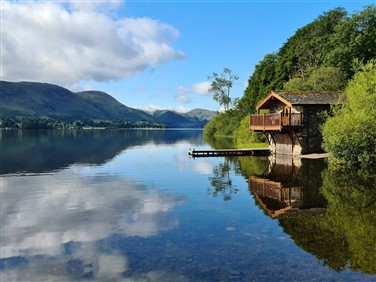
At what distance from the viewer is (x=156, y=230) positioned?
1578cm

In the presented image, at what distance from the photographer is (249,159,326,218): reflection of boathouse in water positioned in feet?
63.9

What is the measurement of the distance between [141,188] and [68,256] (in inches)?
551

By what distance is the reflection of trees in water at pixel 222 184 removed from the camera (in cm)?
2432

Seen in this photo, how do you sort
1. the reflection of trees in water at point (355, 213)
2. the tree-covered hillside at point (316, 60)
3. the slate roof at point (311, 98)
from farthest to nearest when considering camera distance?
the tree-covered hillside at point (316, 60), the slate roof at point (311, 98), the reflection of trees in water at point (355, 213)

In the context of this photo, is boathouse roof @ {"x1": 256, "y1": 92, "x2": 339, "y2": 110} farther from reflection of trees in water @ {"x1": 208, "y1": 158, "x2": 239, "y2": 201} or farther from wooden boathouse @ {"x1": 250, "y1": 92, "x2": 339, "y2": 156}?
reflection of trees in water @ {"x1": 208, "y1": 158, "x2": 239, "y2": 201}

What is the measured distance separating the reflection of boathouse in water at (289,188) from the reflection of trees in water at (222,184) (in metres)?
1.51

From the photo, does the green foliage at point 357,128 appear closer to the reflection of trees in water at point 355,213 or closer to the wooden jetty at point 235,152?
the reflection of trees in water at point 355,213

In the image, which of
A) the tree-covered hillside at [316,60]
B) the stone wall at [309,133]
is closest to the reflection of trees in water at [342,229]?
the stone wall at [309,133]

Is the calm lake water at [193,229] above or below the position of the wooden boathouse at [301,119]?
below

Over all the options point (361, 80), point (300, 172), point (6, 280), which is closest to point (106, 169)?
point (300, 172)

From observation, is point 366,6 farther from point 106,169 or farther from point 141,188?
point 141,188

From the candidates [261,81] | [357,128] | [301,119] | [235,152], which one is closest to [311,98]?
[301,119]

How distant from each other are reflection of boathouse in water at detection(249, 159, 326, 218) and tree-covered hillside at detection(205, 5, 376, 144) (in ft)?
58.5

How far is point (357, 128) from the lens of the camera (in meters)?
30.8
